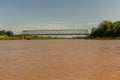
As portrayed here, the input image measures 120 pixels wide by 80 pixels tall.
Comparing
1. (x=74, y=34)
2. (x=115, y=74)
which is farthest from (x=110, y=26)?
(x=115, y=74)

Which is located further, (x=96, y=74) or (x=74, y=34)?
(x=74, y=34)

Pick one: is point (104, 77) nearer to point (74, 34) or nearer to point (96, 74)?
point (96, 74)

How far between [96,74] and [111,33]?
252 feet

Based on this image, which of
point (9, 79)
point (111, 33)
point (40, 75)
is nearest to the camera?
point (9, 79)

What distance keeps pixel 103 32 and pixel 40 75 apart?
3264 inches

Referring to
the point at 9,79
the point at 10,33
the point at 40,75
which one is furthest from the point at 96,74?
the point at 10,33

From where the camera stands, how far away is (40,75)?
8.67 m

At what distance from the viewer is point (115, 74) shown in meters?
8.79

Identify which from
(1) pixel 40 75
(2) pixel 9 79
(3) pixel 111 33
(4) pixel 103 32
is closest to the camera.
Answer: (2) pixel 9 79

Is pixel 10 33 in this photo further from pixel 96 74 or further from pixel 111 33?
pixel 96 74

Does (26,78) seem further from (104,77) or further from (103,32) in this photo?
(103,32)

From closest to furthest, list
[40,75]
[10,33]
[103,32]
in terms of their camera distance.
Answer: [40,75], [103,32], [10,33]

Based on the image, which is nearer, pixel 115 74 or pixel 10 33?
pixel 115 74

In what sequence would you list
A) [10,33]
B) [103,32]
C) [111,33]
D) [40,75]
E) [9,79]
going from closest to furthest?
[9,79], [40,75], [111,33], [103,32], [10,33]
